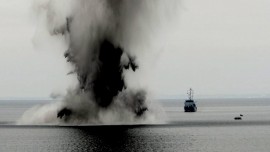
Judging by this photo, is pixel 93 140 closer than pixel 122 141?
Yes

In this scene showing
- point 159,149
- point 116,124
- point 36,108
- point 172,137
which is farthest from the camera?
point 36,108

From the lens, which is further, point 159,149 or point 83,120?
point 83,120

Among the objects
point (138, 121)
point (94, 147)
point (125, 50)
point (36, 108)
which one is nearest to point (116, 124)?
point (138, 121)

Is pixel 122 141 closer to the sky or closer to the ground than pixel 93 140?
closer to the ground

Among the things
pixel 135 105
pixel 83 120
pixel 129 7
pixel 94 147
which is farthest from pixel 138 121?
pixel 94 147

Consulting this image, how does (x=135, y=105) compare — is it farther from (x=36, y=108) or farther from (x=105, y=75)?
(x=36, y=108)

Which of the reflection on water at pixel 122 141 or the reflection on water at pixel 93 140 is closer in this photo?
the reflection on water at pixel 122 141

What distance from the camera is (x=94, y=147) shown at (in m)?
120

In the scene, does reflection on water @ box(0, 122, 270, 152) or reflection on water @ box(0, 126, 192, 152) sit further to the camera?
reflection on water @ box(0, 126, 192, 152)

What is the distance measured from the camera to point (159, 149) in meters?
118

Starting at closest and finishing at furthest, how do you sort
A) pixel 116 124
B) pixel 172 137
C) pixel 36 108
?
1. pixel 172 137
2. pixel 116 124
3. pixel 36 108

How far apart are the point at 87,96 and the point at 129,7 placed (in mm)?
30609

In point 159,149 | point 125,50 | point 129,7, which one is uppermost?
point 129,7

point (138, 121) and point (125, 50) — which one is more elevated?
point (125, 50)
